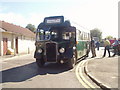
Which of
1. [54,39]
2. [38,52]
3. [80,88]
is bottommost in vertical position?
[80,88]

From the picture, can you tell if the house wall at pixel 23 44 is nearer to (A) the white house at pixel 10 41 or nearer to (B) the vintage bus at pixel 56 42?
(A) the white house at pixel 10 41

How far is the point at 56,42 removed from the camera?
11391mm

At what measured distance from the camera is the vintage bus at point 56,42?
11.3m

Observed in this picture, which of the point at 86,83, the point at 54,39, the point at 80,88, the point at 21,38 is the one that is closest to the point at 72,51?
the point at 54,39

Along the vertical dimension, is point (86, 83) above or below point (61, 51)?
below

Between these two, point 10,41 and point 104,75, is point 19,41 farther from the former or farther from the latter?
point 104,75

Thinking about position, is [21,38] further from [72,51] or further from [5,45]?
[72,51]

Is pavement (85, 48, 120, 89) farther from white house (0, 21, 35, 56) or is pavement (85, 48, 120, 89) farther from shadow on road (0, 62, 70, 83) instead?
white house (0, 21, 35, 56)

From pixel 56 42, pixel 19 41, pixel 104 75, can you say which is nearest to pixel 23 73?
pixel 56 42

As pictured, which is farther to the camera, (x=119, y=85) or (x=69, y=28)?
(x=69, y=28)

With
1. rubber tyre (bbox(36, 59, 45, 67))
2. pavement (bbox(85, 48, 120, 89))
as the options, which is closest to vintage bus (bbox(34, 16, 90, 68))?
rubber tyre (bbox(36, 59, 45, 67))

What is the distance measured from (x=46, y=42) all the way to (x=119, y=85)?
5.81 meters

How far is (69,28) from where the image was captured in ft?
39.7

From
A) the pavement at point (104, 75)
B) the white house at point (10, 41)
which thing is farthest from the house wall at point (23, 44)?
the pavement at point (104, 75)
